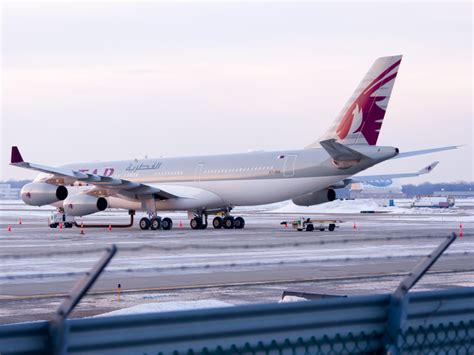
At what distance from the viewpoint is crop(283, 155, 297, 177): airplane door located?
1767 inches

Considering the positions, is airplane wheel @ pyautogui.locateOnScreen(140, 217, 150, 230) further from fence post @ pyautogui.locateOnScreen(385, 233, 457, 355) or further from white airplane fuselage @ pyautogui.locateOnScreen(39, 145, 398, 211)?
fence post @ pyautogui.locateOnScreen(385, 233, 457, 355)

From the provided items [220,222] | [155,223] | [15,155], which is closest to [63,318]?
[15,155]

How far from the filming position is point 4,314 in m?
14.9

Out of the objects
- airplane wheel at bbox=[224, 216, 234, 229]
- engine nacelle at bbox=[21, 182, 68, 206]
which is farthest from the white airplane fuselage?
engine nacelle at bbox=[21, 182, 68, 206]

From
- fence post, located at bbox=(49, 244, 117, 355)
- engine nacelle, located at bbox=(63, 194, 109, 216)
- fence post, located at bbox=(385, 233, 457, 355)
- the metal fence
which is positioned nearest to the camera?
fence post, located at bbox=(49, 244, 117, 355)

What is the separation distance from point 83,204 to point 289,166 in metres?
11.3

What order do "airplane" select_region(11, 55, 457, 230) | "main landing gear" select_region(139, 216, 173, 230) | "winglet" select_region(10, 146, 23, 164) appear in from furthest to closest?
1. "main landing gear" select_region(139, 216, 173, 230)
2. "winglet" select_region(10, 146, 23, 164)
3. "airplane" select_region(11, 55, 457, 230)

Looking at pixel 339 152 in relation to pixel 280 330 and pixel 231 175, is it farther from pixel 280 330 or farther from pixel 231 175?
pixel 280 330

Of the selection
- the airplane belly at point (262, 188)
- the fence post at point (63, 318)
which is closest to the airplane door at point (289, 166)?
the airplane belly at point (262, 188)

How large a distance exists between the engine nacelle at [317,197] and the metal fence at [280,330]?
40779 millimetres

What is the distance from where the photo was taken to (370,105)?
144ft

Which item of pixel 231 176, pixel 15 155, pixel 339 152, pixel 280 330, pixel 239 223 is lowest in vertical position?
pixel 280 330

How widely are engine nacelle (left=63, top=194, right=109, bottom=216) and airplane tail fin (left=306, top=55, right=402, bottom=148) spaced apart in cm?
1342

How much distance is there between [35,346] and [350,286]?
1389 cm
